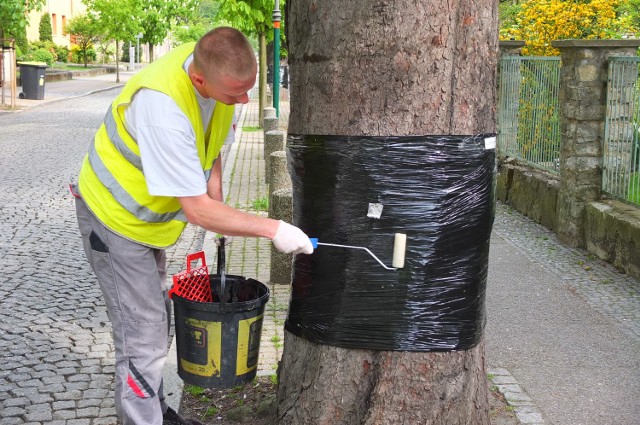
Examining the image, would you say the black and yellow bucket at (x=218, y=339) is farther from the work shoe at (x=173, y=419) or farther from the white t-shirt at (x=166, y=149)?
the white t-shirt at (x=166, y=149)

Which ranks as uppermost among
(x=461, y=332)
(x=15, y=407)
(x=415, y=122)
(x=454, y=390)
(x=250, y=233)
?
(x=415, y=122)

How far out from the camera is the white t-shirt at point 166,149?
331cm

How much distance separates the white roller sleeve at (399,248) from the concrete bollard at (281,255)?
11.3 ft

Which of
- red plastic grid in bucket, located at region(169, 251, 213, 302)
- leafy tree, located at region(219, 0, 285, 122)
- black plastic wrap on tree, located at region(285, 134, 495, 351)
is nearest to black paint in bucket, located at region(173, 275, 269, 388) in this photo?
red plastic grid in bucket, located at region(169, 251, 213, 302)

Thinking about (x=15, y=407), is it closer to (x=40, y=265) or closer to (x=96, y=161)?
(x=96, y=161)

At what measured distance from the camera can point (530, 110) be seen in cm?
1046

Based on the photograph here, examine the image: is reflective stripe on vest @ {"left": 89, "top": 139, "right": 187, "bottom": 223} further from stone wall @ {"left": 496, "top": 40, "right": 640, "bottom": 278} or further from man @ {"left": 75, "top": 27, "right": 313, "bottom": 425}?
stone wall @ {"left": 496, "top": 40, "right": 640, "bottom": 278}

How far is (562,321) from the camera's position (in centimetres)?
607

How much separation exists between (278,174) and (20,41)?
32.5m

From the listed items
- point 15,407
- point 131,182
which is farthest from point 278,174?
point 131,182

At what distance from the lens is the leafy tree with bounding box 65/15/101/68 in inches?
1966

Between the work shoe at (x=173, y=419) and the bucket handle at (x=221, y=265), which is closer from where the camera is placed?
the bucket handle at (x=221, y=265)

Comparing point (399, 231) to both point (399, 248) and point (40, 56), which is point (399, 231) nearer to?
point (399, 248)

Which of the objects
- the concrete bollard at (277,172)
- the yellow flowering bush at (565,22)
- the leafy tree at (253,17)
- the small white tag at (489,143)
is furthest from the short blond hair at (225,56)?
the leafy tree at (253,17)
